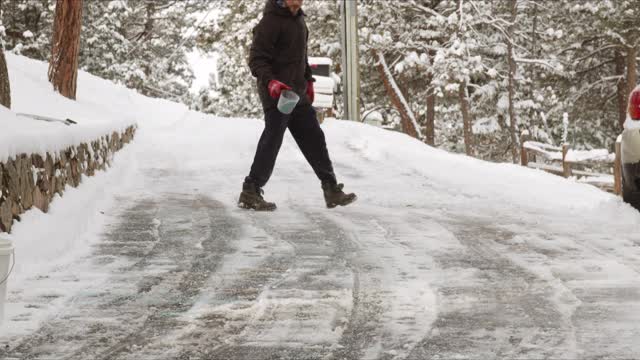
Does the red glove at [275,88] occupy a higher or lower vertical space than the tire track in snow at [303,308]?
higher

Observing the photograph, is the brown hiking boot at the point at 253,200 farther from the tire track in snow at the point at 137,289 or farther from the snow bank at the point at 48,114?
the snow bank at the point at 48,114

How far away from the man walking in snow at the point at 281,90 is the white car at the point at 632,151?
2180 mm

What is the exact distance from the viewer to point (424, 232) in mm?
5988

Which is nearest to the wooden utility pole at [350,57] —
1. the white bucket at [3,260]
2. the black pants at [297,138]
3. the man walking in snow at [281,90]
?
the man walking in snow at [281,90]

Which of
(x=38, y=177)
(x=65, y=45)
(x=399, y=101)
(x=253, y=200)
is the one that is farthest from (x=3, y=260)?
(x=399, y=101)

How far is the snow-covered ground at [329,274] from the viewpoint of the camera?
326cm

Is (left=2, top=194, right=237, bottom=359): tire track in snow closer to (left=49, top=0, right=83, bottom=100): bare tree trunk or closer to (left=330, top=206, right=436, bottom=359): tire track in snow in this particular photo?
(left=330, top=206, right=436, bottom=359): tire track in snow

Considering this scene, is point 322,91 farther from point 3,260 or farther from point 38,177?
point 3,260

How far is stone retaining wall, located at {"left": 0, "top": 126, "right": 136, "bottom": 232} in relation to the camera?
4.85 meters

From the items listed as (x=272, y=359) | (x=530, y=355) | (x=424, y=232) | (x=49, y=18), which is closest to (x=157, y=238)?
(x=424, y=232)

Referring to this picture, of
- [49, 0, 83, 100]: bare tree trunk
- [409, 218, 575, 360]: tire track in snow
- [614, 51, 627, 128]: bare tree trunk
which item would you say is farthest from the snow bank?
[614, 51, 627, 128]: bare tree trunk

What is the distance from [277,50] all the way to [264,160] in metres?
0.91

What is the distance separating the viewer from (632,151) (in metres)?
6.52

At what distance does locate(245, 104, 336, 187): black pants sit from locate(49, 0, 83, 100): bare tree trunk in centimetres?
1017
